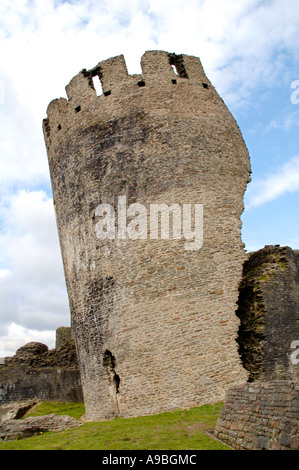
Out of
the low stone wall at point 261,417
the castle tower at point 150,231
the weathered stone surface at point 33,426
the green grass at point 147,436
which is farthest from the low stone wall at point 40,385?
the low stone wall at point 261,417

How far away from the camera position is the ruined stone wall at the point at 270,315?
10.2 meters

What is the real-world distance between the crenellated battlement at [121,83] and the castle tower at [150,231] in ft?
0.14

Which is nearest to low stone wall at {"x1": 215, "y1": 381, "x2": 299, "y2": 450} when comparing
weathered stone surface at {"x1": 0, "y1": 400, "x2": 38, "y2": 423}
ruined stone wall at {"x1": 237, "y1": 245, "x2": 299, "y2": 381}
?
ruined stone wall at {"x1": 237, "y1": 245, "x2": 299, "y2": 381}

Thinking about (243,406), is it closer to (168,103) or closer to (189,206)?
(189,206)

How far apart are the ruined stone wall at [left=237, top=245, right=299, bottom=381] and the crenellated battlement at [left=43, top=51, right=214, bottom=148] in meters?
6.72

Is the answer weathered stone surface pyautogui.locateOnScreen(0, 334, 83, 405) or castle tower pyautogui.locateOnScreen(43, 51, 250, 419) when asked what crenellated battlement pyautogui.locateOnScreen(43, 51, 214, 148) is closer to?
castle tower pyautogui.locateOnScreen(43, 51, 250, 419)

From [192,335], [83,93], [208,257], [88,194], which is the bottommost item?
[192,335]

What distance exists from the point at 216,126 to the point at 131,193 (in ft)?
13.0

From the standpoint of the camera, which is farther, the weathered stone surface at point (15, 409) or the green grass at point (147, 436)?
the weathered stone surface at point (15, 409)

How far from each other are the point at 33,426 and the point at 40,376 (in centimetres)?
779

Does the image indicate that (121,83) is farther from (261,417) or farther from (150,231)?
(261,417)

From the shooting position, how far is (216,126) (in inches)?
516

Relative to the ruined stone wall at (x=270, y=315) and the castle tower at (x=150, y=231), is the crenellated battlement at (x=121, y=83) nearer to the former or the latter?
the castle tower at (x=150, y=231)

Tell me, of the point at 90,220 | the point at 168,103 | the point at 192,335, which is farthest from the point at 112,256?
the point at 168,103
